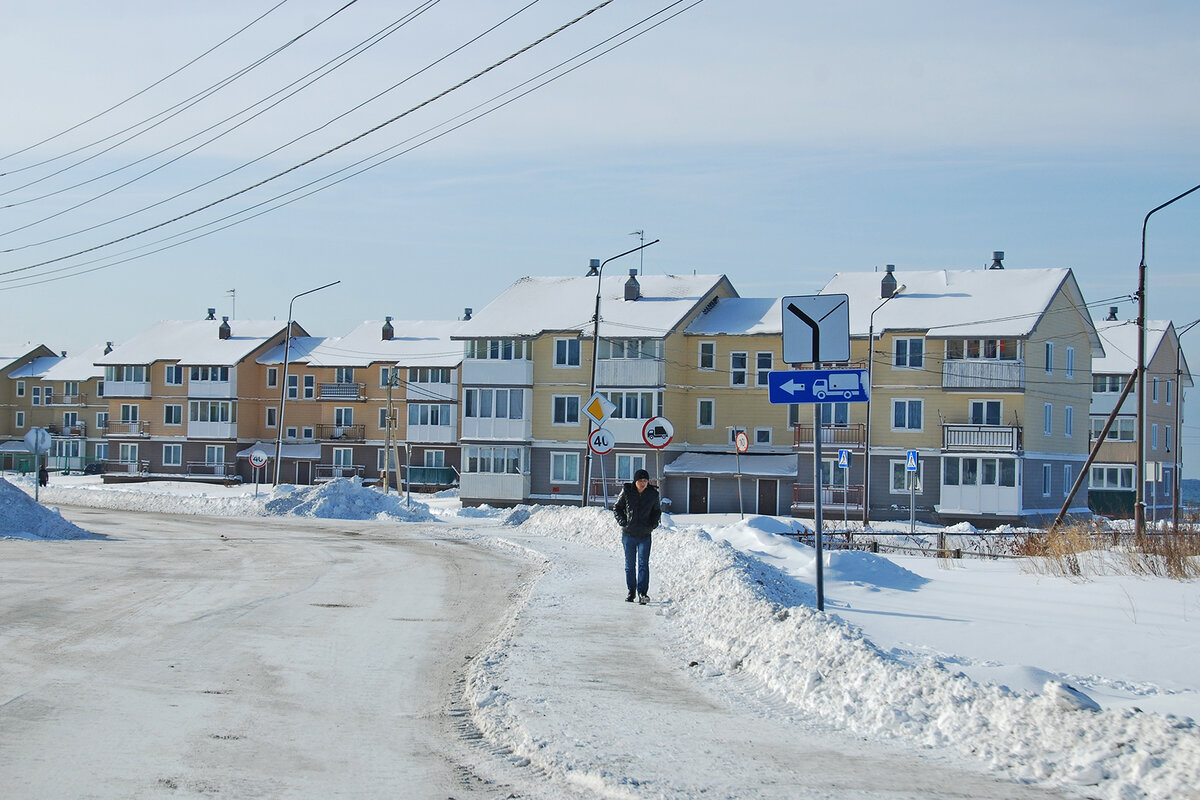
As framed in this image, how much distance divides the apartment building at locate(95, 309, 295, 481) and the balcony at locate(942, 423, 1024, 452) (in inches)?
1941

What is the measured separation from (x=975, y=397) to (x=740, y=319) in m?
12.3

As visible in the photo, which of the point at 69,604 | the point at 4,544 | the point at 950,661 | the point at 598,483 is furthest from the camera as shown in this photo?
the point at 598,483

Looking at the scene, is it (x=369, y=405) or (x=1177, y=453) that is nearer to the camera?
(x=1177, y=453)

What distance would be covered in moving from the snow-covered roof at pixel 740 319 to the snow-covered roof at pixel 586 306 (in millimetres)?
1091

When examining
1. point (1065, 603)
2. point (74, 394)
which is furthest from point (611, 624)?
point (74, 394)

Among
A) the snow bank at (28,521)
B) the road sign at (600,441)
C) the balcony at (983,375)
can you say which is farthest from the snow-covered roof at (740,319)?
the snow bank at (28,521)

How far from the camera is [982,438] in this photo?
50500mm

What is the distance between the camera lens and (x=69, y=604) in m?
14.1

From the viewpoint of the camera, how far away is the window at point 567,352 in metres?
56.9

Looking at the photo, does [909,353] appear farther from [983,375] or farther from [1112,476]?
[1112,476]

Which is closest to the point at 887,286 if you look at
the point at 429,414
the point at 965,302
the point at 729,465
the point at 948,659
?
the point at 965,302

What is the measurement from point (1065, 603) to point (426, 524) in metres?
25.4

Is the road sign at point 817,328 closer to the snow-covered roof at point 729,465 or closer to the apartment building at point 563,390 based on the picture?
the snow-covered roof at point 729,465

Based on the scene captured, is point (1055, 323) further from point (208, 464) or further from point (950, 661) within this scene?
point (208, 464)
